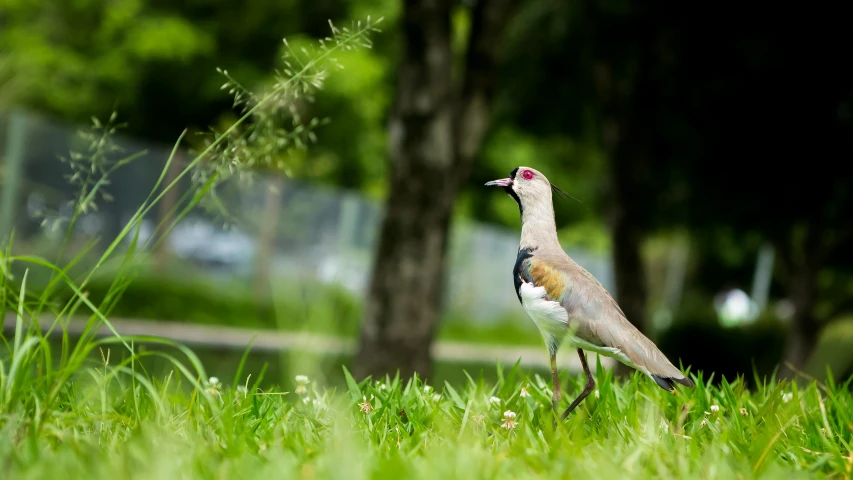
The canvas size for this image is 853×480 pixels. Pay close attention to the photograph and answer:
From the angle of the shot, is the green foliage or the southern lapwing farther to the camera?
the green foliage

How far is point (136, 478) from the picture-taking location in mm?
2271

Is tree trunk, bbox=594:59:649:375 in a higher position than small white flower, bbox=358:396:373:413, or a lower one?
higher

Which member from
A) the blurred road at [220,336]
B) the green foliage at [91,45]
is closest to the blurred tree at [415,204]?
the blurred road at [220,336]

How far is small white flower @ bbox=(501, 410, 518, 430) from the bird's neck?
2.09ft

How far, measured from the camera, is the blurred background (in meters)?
7.73

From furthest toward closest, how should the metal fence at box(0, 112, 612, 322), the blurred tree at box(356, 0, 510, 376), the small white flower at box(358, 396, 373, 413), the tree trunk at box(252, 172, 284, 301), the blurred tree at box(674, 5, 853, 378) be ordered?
the tree trunk at box(252, 172, 284, 301) → the metal fence at box(0, 112, 612, 322) → the blurred tree at box(674, 5, 853, 378) → the blurred tree at box(356, 0, 510, 376) → the small white flower at box(358, 396, 373, 413)

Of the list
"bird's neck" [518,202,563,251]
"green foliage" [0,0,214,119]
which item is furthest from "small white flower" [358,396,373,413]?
"green foliage" [0,0,214,119]

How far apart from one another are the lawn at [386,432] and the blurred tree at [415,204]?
3573 mm

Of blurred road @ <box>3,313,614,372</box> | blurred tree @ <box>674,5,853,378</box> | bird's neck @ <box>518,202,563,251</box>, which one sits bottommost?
blurred road @ <box>3,313,614,372</box>

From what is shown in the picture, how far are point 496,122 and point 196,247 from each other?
559 centimetres

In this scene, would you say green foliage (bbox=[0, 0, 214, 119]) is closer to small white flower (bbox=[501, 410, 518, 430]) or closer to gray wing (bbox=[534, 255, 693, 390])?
small white flower (bbox=[501, 410, 518, 430])

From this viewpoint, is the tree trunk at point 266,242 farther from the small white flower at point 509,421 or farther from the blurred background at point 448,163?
the small white flower at point 509,421

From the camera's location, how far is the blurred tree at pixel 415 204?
767 centimetres

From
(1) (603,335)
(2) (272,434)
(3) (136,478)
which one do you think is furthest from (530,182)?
(3) (136,478)
